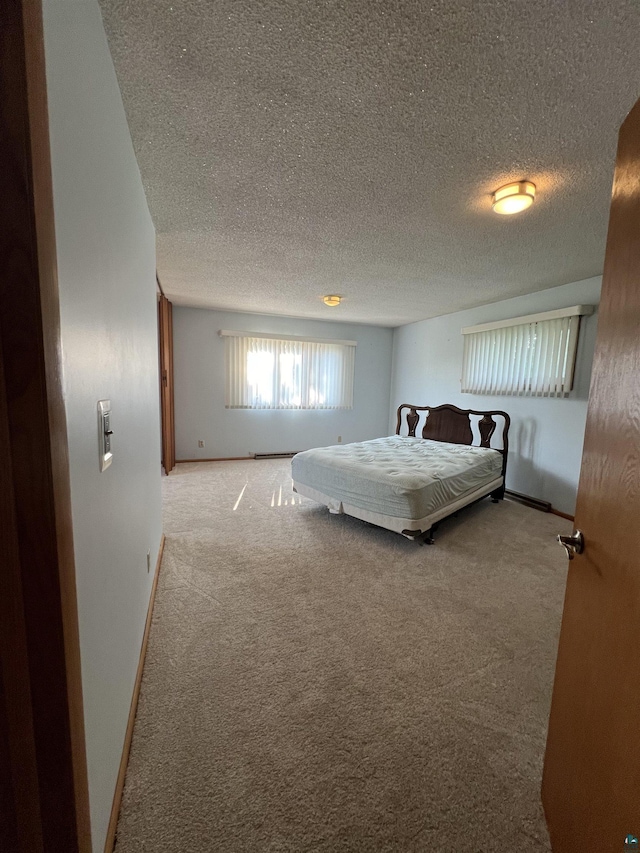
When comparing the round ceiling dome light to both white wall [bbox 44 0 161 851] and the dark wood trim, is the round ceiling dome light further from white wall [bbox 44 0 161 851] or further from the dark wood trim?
the dark wood trim

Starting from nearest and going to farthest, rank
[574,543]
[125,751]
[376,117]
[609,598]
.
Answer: [609,598] < [574,543] < [125,751] < [376,117]

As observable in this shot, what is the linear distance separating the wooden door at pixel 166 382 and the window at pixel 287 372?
31.8 inches

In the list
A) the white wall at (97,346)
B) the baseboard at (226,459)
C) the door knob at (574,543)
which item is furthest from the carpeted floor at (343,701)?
the baseboard at (226,459)

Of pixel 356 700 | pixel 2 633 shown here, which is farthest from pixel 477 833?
pixel 2 633

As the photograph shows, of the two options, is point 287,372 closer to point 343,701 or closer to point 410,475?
point 410,475

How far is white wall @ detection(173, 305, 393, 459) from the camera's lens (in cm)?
522

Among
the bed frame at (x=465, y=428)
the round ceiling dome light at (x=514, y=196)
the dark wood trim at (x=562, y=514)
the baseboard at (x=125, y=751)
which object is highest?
the round ceiling dome light at (x=514, y=196)

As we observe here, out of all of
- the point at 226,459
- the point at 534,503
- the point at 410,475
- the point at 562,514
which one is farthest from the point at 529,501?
the point at 226,459

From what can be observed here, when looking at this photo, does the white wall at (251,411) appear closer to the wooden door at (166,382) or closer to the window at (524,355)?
the wooden door at (166,382)

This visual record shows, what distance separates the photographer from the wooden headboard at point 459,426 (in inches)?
160

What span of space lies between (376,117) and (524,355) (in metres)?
3.40

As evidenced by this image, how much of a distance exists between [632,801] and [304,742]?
38.1 inches

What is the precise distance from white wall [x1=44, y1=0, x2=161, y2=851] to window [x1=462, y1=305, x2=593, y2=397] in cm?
394

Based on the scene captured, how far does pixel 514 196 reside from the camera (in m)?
1.85
